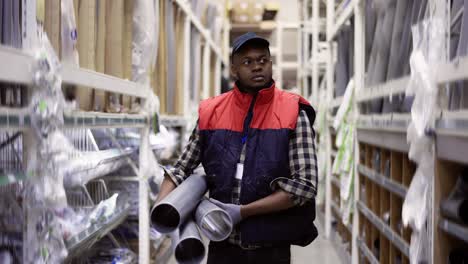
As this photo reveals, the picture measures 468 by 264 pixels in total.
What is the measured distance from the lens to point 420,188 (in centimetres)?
165

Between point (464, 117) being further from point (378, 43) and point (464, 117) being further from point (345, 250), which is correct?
point (345, 250)

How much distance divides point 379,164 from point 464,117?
4.24 feet

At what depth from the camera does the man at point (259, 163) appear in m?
1.59

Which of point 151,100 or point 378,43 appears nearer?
point 378,43

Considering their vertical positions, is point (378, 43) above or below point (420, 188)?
above

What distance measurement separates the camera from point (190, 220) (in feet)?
5.14

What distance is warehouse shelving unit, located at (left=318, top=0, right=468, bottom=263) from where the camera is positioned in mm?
1447


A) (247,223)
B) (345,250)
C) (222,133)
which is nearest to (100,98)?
(222,133)

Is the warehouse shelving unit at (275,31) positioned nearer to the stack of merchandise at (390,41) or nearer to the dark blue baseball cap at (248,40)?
the stack of merchandise at (390,41)

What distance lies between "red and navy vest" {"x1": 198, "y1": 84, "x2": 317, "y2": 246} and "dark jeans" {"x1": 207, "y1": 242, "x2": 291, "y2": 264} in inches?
1.6

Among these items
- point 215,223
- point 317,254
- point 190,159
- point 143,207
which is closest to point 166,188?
point 190,159

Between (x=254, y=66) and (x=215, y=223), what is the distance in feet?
1.82

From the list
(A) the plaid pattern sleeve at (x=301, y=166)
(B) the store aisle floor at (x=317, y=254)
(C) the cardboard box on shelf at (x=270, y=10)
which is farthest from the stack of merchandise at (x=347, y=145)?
(C) the cardboard box on shelf at (x=270, y=10)

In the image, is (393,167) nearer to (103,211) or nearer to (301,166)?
(301,166)
